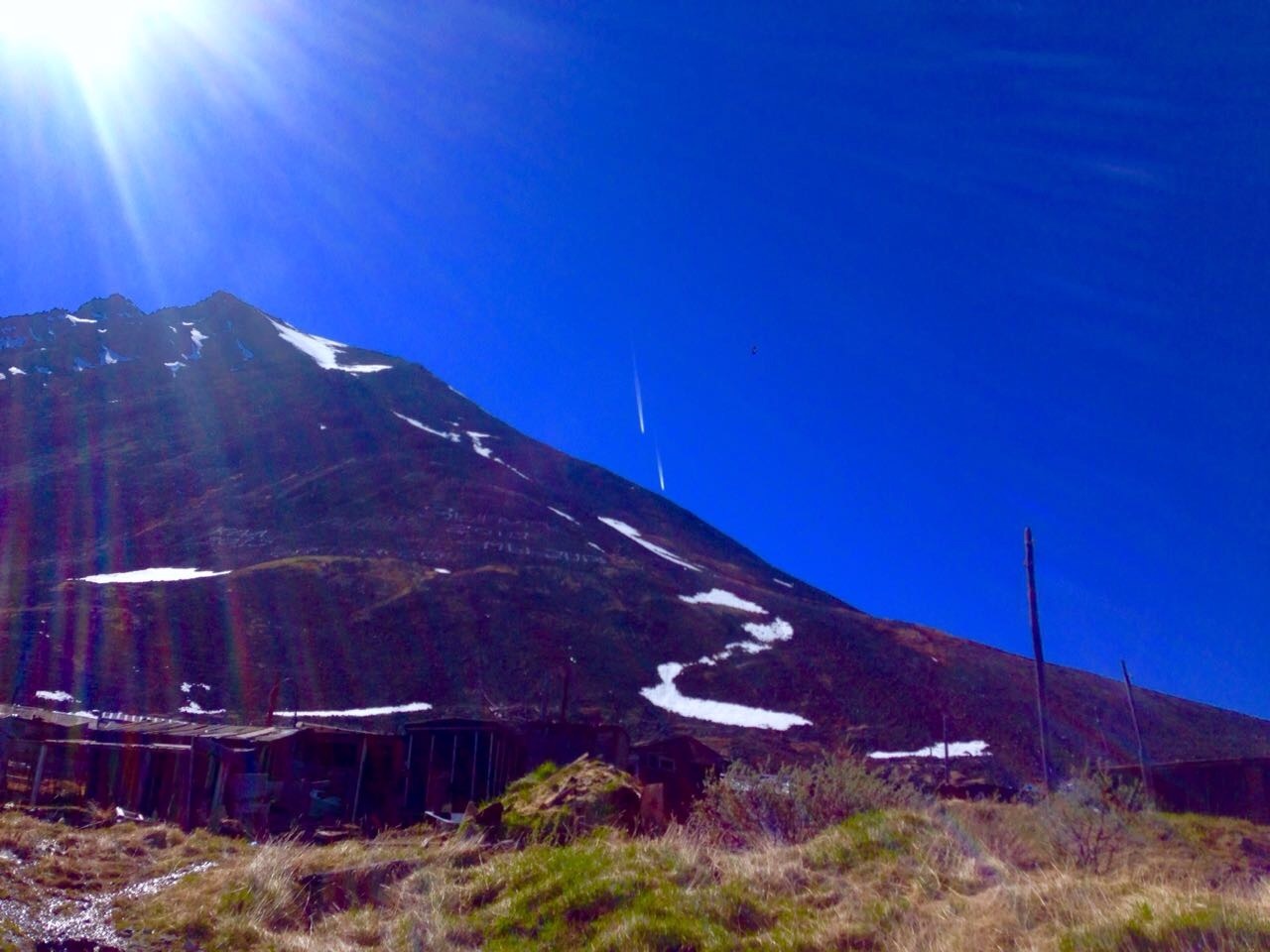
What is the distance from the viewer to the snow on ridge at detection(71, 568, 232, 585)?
61.6 m

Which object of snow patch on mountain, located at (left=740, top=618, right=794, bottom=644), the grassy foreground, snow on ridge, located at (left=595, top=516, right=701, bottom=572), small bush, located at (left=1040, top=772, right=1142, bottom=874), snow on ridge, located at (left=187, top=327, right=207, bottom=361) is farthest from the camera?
snow on ridge, located at (left=187, top=327, right=207, bottom=361)

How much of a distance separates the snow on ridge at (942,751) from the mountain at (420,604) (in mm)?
497

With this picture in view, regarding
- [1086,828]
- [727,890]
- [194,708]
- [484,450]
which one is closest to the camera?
[727,890]

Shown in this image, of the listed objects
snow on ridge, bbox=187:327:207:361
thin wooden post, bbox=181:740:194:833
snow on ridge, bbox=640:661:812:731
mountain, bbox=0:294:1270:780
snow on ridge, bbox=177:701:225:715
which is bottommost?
thin wooden post, bbox=181:740:194:833

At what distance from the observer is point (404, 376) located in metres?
135

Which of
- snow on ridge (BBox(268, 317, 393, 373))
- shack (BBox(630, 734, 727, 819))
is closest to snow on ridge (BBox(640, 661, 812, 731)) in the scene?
shack (BBox(630, 734, 727, 819))

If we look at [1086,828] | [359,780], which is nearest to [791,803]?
[1086,828]

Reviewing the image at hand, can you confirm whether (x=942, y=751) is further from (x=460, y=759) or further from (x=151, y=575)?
(x=151, y=575)

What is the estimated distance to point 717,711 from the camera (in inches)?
2085

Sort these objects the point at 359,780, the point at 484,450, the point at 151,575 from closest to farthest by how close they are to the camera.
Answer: the point at 359,780 < the point at 151,575 < the point at 484,450

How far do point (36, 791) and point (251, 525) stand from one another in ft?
198

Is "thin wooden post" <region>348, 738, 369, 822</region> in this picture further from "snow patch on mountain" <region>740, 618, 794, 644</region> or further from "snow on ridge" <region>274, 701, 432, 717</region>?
"snow patch on mountain" <region>740, 618, 794, 644</region>

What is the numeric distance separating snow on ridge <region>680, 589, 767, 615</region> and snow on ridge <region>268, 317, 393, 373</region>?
2846 inches

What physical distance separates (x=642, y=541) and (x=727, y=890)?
85.4 m
